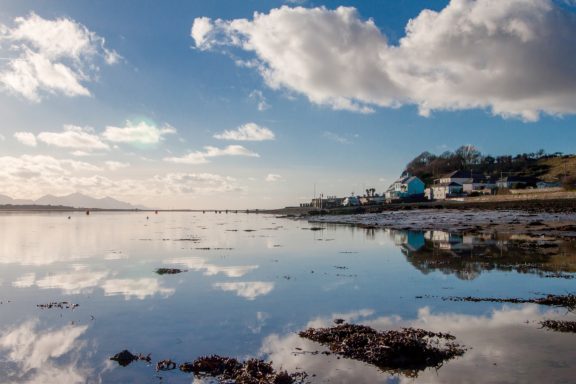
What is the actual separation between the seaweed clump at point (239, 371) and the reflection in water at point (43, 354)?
2.46 meters

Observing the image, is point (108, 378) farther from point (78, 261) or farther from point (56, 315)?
point (78, 261)

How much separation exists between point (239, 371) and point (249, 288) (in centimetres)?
984

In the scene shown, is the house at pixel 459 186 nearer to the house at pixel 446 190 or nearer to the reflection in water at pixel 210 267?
the house at pixel 446 190

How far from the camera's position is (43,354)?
35.6 feet

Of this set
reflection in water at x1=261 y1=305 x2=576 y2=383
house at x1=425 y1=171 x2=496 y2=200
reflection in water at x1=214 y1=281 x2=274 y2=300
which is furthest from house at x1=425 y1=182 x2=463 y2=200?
reflection in water at x1=261 y1=305 x2=576 y2=383

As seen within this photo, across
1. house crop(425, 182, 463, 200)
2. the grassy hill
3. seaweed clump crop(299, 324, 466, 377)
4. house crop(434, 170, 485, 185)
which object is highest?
the grassy hill

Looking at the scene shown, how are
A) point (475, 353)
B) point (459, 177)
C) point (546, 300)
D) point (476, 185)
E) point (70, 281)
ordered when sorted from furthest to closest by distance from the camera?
point (459, 177) < point (476, 185) < point (70, 281) < point (546, 300) < point (475, 353)

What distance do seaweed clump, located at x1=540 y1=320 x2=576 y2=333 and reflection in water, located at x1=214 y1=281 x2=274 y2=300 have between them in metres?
10.1

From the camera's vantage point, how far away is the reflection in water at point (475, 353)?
29.9ft

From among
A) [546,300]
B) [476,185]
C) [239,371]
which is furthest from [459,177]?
[239,371]

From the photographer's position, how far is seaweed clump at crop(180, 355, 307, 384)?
909 cm

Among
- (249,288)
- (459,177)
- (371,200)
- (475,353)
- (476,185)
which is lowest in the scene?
(249,288)

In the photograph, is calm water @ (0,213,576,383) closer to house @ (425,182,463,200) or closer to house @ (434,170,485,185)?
house @ (425,182,463,200)

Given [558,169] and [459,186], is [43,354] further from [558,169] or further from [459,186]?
[558,169]
